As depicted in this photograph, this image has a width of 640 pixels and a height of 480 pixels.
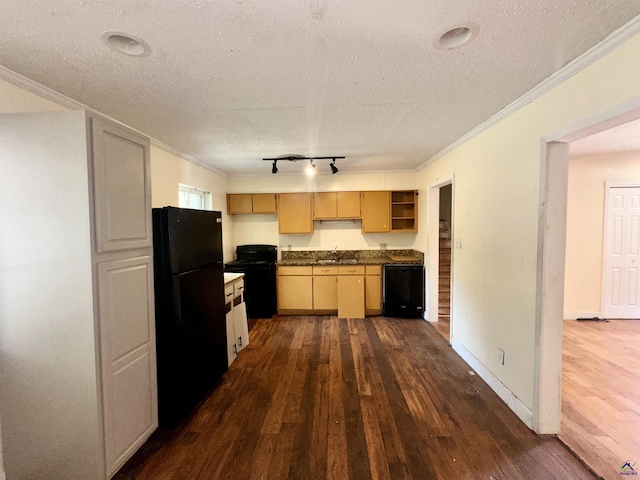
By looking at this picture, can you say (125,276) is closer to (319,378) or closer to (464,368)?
(319,378)

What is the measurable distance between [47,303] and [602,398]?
402cm

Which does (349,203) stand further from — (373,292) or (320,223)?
(373,292)

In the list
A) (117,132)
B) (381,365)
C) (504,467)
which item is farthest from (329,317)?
(117,132)

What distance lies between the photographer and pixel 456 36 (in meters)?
1.34

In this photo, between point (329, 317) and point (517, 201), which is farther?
point (329, 317)

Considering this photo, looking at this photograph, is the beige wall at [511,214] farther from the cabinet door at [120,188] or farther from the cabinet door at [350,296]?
the cabinet door at [120,188]

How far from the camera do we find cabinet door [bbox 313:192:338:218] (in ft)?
15.4

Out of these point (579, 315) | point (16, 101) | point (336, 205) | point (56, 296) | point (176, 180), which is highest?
point (16, 101)

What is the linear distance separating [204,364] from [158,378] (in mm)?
385

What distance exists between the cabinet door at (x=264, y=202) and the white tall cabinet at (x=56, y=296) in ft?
10.4

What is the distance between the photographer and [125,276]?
5.53ft

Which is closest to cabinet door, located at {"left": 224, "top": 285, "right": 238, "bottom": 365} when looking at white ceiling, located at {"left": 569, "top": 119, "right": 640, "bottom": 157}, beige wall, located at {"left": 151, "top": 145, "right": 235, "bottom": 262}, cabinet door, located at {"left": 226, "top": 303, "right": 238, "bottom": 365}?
cabinet door, located at {"left": 226, "top": 303, "right": 238, "bottom": 365}

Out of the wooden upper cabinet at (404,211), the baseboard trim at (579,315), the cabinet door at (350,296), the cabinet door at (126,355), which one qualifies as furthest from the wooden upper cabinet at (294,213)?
the baseboard trim at (579,315)

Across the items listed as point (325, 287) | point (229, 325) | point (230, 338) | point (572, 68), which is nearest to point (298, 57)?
point (572, 68)
